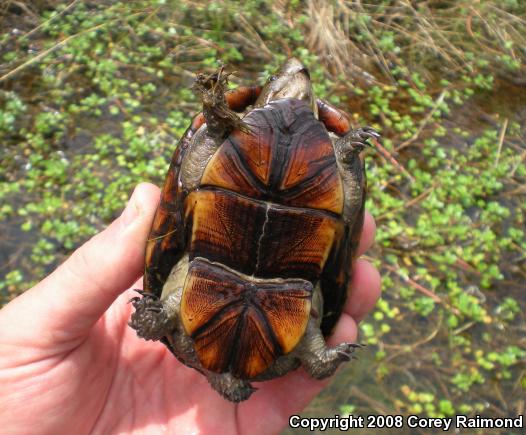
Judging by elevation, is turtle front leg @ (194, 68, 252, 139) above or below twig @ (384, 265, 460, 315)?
above

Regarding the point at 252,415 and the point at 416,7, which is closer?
the point at 252,415

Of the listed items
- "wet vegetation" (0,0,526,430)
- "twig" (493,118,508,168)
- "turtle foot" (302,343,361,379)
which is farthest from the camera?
"twig" (493,118,508,168)

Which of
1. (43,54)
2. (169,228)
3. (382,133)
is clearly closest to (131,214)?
A: (169,228)

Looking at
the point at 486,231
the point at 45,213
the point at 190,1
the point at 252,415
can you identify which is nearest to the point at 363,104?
the point at 486,231

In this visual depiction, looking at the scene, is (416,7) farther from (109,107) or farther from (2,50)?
(2,50)

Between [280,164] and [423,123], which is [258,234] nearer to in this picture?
[280,164]

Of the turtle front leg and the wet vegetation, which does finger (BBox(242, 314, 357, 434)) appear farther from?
the turtle front leg

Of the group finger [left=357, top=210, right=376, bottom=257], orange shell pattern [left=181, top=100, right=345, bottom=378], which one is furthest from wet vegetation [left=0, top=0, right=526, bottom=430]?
orange shell pattern [left=181, top=100, right=345, bottom=378]
